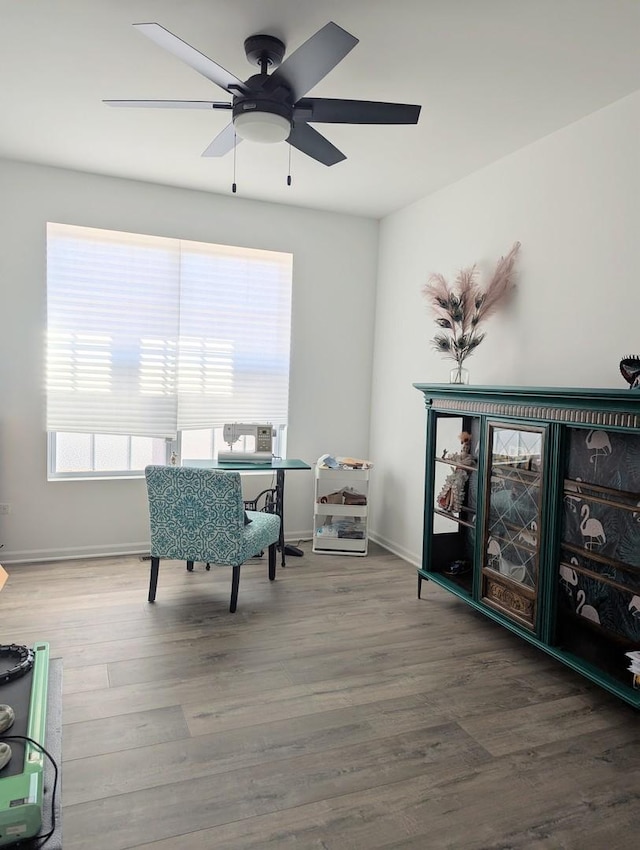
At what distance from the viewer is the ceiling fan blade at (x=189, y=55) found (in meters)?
1.79

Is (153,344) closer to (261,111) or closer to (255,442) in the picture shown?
(255,442)

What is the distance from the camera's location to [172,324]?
174 inches

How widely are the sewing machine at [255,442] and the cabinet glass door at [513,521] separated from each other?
1.76 meters

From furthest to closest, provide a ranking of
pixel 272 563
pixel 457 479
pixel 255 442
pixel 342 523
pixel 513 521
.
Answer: pixel 342 523 < pixel 255 442 < pixel 272 563 < pixel 457 479 < pixel 513 521

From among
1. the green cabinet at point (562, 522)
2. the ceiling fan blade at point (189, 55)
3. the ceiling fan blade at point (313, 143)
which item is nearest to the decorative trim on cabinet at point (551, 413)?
the green cabinet at point (562, 522)

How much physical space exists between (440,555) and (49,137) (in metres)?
3.56

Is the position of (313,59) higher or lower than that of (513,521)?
higher

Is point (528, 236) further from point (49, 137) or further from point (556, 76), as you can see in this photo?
point (49, 137)

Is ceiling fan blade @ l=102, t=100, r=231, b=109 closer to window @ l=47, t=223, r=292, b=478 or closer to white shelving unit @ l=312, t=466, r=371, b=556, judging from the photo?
window @ l=47, t=223, r=292, b=478

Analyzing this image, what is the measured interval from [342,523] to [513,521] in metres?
1.96

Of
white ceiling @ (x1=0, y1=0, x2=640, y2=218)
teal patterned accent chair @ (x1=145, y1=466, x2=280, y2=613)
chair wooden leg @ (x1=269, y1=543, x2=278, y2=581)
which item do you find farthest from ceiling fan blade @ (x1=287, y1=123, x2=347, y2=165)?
chair wooden leg @ (x1=269, y1=543, x2=278, y2=581)

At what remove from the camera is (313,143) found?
102 inches

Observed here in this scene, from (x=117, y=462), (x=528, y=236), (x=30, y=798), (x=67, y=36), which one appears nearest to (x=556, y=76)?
(x=528, y=236)

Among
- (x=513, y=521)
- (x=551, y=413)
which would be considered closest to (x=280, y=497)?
(x=513, y=521)
